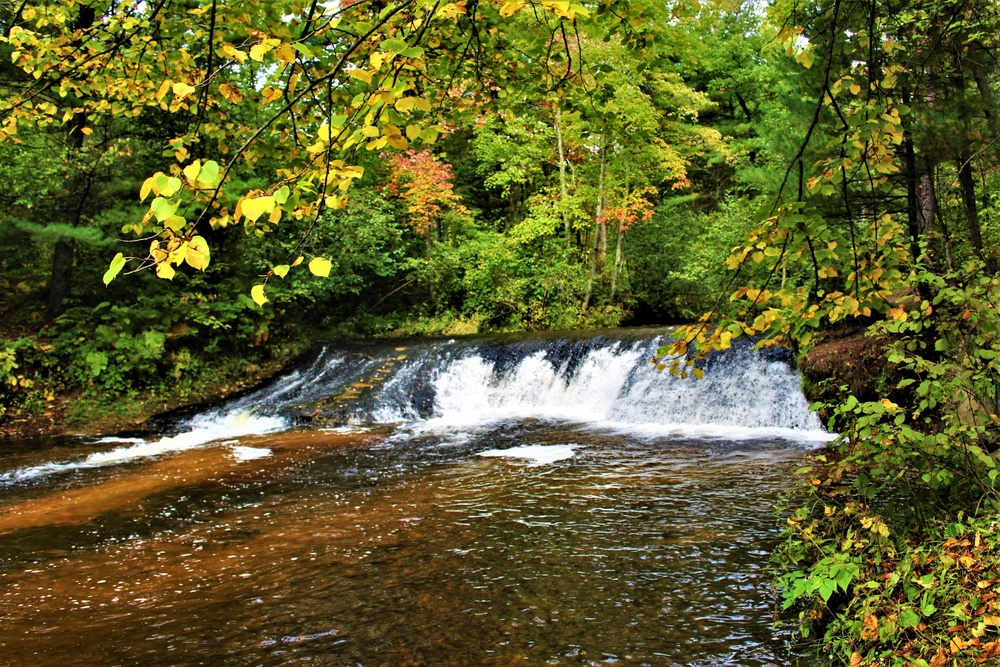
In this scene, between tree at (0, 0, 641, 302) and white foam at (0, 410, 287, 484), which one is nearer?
tree at (0, 0, 641, 302)

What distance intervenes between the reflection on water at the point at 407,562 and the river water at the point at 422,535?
2 cm

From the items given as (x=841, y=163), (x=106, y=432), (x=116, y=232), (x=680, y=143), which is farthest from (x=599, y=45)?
(x=841, y=163)

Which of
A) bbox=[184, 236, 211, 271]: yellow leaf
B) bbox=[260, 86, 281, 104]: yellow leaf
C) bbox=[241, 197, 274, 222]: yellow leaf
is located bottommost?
bbox=[184, 236, 211, 271]: yellow leaf

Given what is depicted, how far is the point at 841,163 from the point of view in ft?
7.23

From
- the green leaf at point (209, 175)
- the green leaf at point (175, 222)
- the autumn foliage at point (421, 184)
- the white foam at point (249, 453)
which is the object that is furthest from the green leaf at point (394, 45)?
the autumn foliage at point (421, 184)

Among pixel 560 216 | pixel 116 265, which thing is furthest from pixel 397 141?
pixel 560 216

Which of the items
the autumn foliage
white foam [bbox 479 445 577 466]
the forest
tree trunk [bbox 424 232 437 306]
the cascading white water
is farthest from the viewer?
tree trunk [bbox 424 232 437 306]

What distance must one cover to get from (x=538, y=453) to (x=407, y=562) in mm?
3745

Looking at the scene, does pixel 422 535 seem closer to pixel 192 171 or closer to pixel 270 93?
pixel 270 93

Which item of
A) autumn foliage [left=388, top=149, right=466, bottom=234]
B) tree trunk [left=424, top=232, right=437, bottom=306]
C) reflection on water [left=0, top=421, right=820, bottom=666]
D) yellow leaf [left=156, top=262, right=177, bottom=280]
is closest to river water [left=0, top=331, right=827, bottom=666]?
reflection on water [left=0, top=421, right=820, bottom=666]

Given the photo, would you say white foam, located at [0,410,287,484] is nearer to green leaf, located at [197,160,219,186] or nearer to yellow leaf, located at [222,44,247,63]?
yellow leaf, located at [222,44,247,63]

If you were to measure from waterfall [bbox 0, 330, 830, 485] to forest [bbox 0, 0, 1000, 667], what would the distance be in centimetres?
95

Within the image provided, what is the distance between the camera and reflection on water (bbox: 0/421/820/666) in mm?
3596

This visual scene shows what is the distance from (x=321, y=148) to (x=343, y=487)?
6.03 meters
